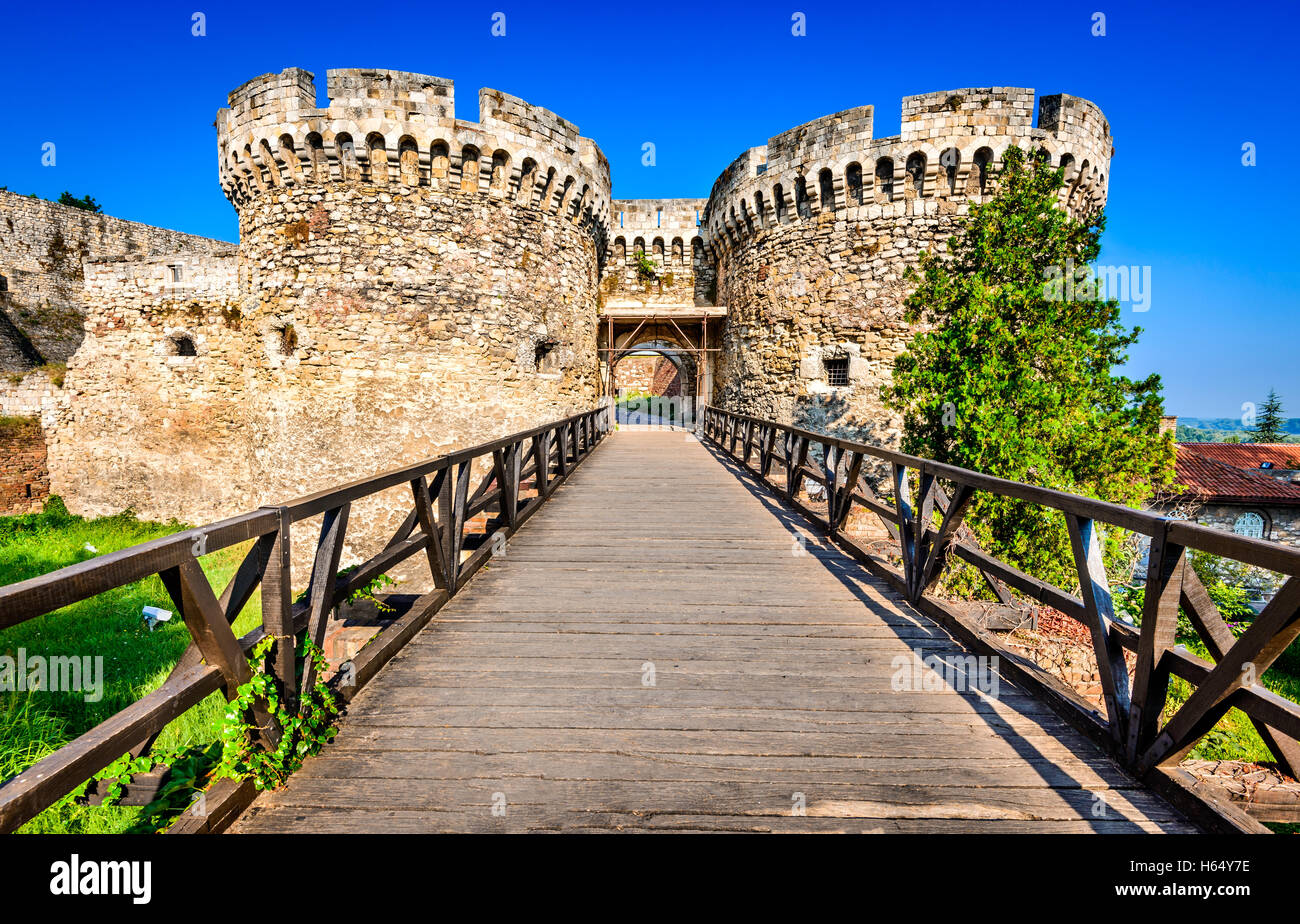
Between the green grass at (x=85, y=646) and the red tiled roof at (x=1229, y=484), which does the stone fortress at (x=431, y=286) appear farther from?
the red tiled roof at (x=1229, y=484)

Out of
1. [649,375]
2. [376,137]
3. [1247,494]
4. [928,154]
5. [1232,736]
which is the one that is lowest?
[1232,736]

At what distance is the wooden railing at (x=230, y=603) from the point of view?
1312 mm

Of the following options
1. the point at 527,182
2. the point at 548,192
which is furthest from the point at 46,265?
the point at 548,192

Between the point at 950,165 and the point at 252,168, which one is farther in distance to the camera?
the point at 950,165

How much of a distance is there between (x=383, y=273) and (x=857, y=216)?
909cm

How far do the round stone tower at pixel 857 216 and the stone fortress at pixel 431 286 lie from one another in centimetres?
4

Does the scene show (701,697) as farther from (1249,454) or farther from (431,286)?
(1249,454)

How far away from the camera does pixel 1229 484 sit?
59.8 ft

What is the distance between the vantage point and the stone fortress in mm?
9789

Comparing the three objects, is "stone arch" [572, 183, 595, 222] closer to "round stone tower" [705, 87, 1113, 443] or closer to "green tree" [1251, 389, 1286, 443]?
"round stone tower" [705, 87, 1113, 443]

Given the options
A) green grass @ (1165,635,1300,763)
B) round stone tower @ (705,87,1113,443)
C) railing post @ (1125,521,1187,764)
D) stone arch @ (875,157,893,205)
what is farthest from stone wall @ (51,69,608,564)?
green grass @ (1165,635,1300,763)
